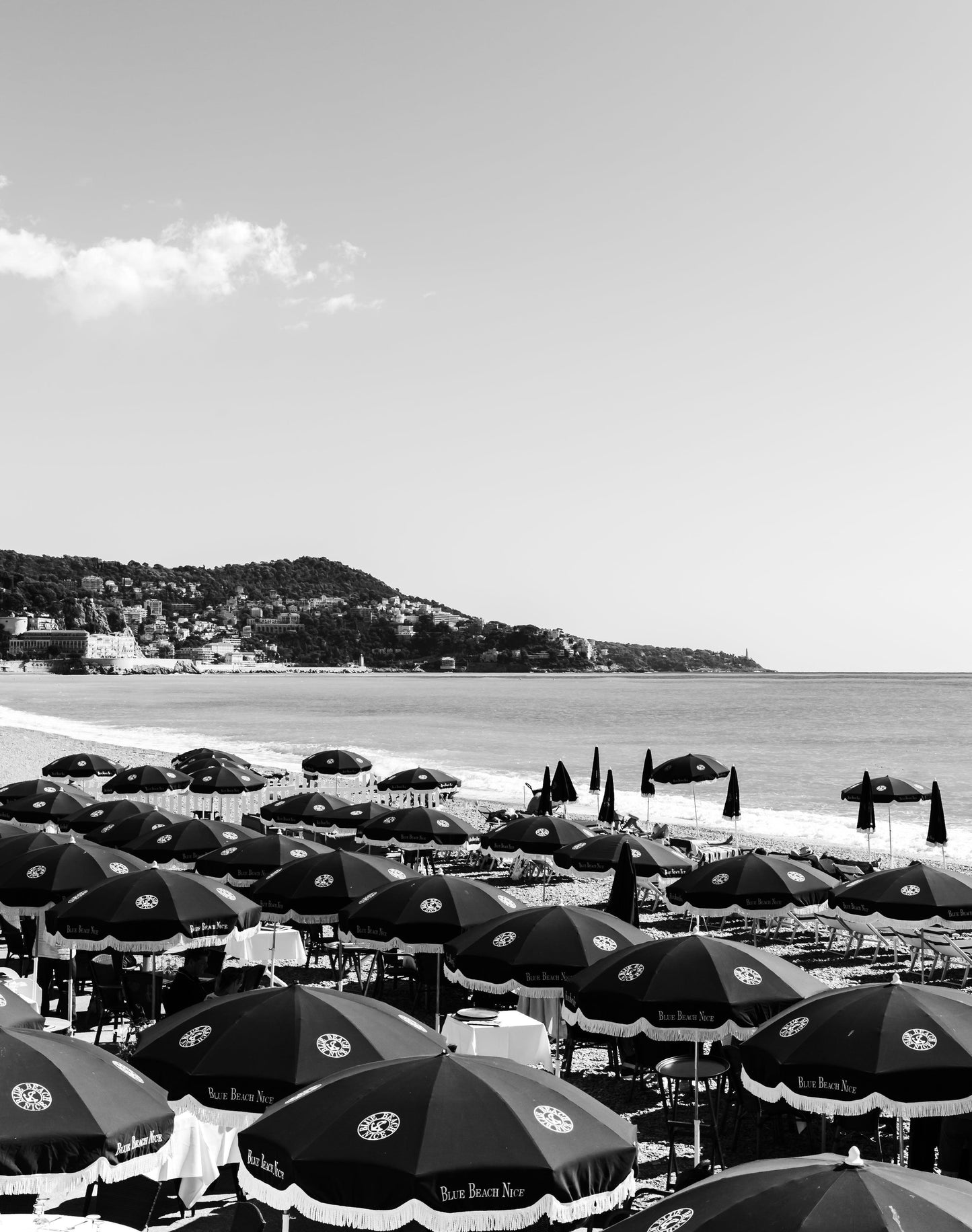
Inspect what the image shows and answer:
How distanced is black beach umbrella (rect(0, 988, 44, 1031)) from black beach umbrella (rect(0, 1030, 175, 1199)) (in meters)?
1.22

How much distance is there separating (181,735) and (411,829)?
1821 inches

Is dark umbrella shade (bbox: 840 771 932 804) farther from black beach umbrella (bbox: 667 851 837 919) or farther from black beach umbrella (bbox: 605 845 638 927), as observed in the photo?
black beach umbrella (bbox: 605 845 638 927)

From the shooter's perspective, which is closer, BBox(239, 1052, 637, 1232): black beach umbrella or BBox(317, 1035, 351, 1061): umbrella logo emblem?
BBox(239, 1052, 637, 1232): black beach umbrella

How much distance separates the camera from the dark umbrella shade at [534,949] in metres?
7.98

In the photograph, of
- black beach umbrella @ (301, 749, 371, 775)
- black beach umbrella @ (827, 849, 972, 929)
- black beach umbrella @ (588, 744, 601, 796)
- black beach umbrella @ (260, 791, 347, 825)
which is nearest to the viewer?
black beach umbrella @ (827, 849, 972, 929)

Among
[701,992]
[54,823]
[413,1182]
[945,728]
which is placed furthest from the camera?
[945,728]

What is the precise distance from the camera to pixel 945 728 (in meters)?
79.7

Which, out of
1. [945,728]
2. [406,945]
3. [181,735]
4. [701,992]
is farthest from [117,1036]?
[945,728]

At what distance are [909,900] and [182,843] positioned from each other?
25.5 ft

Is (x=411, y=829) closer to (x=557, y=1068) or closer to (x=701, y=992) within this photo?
(x=557, y=1068)

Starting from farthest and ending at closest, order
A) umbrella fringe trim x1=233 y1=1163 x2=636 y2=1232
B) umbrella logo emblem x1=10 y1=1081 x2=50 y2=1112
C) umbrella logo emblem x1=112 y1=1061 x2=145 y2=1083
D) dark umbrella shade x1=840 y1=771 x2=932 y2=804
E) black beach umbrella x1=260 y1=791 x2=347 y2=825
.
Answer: dark umbrella shade x1=840 y1=771 x2=932 y2=804, black beach umbrella x1=260 y1=791 x2=347 y2=825, umbrella logo emblem x1=112 y1=1061 x2=145 y2=1083, umbrella logo emblem x1=10 y1=1081 x2=50 y2=1112, umbrella fringe trim x1=233 y1=1163 x2=636 y2=1232

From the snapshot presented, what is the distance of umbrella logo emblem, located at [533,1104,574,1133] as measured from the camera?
176 inches

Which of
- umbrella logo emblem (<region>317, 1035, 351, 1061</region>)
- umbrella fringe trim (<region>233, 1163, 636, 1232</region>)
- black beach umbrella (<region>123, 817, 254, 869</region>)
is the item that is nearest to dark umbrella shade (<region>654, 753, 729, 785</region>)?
black beach umbrella (<region>123, 817, 254, 869</region>)

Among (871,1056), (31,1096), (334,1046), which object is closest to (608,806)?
(871,1056)
